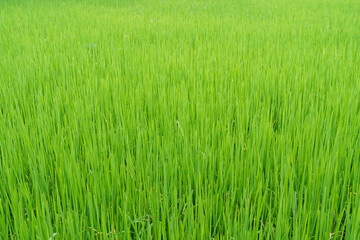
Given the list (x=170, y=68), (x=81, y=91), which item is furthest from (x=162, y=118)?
(x=170, y=68)

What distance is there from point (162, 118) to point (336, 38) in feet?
9.17

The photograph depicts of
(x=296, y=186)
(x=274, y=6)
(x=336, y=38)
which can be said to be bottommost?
(x=296, y=186)

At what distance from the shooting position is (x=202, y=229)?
686mm

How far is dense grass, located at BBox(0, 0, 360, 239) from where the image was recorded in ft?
2.54

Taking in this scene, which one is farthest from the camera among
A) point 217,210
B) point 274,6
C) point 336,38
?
point 274,6

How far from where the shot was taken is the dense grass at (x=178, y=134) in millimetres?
775

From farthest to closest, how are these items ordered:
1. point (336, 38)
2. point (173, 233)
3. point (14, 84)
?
point (336, 38)
point (14, 84)
point (173, 233)

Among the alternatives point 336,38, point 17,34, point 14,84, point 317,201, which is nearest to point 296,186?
point 317,201

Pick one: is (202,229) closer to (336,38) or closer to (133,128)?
(133,128)

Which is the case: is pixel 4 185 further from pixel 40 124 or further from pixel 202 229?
pixel 202 229

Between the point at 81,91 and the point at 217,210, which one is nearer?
the point at 217,210

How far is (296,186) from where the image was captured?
0.98m

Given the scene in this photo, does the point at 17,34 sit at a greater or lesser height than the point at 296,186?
greater

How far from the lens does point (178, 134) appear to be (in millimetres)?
1164
